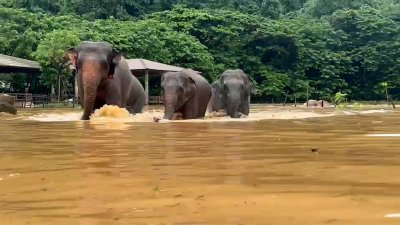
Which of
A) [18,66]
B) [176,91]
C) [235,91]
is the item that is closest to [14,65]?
[18,66]

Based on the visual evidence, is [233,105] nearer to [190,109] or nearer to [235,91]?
[235,91]

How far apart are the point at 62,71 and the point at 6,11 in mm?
6096

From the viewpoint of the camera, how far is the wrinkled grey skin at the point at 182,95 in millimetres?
13719

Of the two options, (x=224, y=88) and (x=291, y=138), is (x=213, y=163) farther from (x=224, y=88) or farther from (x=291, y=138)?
(x=224, y=88)

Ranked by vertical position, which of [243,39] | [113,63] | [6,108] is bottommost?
[6,108]

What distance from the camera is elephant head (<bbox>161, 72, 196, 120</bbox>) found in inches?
538

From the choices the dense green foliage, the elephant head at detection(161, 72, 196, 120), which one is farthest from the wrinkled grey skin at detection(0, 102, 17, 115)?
the dense green foliage

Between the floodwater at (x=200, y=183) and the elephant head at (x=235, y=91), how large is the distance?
8.59m

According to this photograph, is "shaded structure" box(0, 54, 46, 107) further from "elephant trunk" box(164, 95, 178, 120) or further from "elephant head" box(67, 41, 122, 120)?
"elephant trunk" box(164, 95, 178, 120)

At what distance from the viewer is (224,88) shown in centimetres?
1588

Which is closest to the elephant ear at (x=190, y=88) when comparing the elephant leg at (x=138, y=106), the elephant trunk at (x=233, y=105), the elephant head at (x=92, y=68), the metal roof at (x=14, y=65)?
the elephant trunk at (x=233, y=105)

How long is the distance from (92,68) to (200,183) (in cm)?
921

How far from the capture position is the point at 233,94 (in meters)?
15.3

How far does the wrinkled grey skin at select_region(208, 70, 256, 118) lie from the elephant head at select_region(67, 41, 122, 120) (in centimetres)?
297
